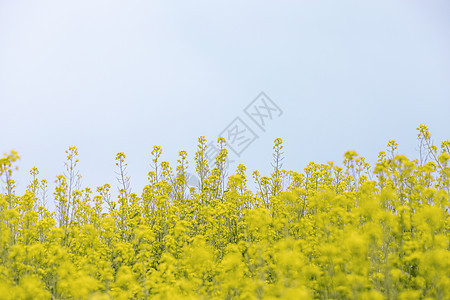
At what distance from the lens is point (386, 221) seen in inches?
218

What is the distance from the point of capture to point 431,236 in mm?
5160

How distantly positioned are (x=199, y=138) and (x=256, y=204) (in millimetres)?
3472

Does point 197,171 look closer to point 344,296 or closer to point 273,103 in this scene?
point 273,103

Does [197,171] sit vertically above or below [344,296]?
above

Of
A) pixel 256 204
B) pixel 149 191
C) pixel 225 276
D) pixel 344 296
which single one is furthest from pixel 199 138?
pixel 344 296

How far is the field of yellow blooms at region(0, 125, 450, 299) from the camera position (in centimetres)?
476

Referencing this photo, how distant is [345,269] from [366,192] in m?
1.65

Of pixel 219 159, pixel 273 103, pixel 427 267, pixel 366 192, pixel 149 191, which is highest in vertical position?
pixel 273 103

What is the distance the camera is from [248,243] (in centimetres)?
656

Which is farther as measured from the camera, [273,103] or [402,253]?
[273,103]

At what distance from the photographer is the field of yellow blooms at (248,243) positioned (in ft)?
15.6

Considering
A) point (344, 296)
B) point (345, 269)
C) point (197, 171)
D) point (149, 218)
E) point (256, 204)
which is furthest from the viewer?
point (197, 171)

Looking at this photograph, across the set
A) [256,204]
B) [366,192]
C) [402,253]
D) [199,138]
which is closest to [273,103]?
[199,138]

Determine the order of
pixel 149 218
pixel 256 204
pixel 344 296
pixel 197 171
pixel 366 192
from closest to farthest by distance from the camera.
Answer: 1. pixel 344 296
2. pixel 366 192
3. pixel 256 204
4. pixel 149 218
5. pixel 197 171
